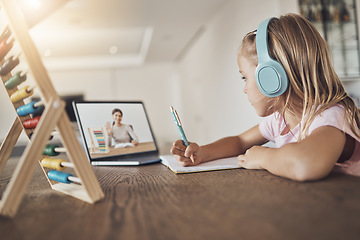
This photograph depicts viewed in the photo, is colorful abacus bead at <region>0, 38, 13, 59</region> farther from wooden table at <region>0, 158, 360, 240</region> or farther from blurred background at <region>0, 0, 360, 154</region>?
wooden table at <region>0, 158, 360, 240</region>

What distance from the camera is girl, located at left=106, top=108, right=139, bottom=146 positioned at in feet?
4.09

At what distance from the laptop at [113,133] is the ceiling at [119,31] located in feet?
6.34

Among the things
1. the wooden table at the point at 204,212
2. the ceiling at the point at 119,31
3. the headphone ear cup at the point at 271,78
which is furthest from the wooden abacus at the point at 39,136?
the ceiling at the point at 119,31

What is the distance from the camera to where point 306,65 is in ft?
2.58

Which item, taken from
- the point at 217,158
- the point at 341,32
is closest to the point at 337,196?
the point at 217,158

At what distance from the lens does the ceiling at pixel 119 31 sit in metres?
4.05

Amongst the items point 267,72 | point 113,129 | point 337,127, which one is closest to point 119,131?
point 113,129

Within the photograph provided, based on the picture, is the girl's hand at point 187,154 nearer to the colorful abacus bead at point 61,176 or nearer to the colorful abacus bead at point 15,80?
the colorful abacus bead at point 61,176

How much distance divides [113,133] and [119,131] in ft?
0.11

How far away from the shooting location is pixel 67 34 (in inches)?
215

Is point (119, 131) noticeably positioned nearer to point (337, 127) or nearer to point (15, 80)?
point (15, 80)

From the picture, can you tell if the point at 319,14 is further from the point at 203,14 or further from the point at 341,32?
the point at 203,14

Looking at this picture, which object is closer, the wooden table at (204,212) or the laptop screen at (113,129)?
the wooden table at (204,212)

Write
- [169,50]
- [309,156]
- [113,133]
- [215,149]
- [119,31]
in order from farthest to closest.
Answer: [169,50] < [119,31] < [113,133] < [215,149] < [309,156]
